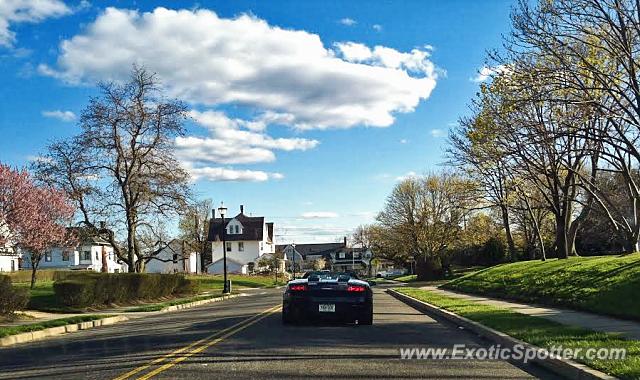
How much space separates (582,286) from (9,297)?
648 inches

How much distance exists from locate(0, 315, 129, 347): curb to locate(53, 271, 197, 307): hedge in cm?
398

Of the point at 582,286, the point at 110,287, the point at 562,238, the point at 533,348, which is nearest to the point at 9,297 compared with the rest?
the point at 110,287

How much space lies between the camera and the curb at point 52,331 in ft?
47.7

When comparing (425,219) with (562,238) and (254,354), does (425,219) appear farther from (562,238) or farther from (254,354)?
(254,354)

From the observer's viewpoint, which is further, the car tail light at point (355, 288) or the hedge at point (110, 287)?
the hedge at point (110, 287)

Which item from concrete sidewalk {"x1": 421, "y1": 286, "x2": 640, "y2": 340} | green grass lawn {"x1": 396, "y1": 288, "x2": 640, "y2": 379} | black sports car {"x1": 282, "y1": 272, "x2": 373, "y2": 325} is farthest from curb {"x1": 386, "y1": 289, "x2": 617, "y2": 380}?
black sports car {"x1": 282, "y1": 272, "x2": 373, "y2": 325}

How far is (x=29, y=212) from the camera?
104 ft

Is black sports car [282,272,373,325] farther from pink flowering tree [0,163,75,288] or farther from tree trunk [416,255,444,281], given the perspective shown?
tree trunk [416,255,444,281]

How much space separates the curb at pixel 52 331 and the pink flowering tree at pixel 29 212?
37.2 ft

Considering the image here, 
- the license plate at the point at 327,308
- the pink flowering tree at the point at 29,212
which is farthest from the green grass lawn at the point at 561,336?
the pink flowering tree at the point at 29,212

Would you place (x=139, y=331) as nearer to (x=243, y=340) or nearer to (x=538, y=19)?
(x=243, y=340)

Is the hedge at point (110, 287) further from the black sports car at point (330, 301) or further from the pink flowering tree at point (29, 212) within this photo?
the black sports car at point (330, 301)

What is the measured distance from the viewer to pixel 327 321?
52.6 ft

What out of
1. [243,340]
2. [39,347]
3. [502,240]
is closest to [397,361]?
[243,340]
